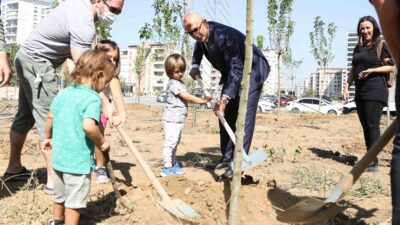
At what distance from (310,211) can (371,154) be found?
402 millimetres

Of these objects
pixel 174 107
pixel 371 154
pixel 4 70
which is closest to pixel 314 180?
pixel 174 107

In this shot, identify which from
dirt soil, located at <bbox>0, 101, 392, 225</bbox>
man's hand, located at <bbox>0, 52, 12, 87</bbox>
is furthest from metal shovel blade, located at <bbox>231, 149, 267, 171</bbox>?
man's hand, located at <bbox>0, 52, 12, 87</bbox>

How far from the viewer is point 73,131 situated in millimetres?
2512

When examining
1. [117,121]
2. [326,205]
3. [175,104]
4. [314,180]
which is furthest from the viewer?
[175,104]

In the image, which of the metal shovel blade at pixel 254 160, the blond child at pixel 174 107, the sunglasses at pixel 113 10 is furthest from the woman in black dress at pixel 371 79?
the sunglasses at pixel 113 10

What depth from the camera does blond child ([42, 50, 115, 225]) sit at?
98.0 inches

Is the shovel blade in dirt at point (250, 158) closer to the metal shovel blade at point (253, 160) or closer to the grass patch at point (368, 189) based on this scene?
the metal shovel blade at point (253, 160)

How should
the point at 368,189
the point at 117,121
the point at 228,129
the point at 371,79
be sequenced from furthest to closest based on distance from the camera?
the point at 371,79, the point at 368,189, the point at 228,129, the point at 117,121

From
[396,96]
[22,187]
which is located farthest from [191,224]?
[22,187]

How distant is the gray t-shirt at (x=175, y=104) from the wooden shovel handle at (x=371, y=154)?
241 centimetres

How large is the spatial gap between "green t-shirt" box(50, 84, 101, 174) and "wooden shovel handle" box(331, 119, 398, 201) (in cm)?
142

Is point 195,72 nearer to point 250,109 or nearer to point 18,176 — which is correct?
point 250,109

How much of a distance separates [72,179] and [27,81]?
1.16m

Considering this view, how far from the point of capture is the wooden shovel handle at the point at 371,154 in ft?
6.04
